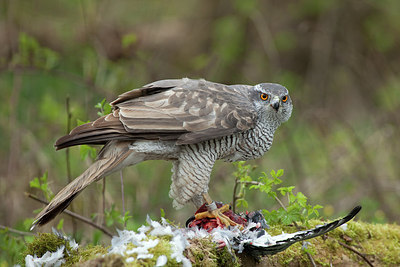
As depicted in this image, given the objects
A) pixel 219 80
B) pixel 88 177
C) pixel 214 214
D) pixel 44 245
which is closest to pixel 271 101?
pixel 214 214

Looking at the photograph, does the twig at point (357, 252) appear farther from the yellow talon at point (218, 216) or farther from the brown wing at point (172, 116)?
the brown wing at point (172, 116)

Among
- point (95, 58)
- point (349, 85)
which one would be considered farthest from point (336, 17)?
point (95, 58)

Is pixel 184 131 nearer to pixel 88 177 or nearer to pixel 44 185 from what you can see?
pixel 88 177

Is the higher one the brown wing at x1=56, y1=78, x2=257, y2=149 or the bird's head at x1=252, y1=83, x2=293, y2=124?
the bird's head at x1=252, y1=83, x2=293, y2=124

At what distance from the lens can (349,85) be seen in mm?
11953

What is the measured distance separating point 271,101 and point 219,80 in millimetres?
6665

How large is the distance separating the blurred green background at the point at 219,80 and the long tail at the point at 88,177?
49.7 inches

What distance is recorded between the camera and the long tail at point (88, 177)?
3207 mm

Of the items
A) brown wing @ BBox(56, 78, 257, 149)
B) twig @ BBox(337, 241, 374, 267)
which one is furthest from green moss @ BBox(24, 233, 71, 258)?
twig @ BBox(337, 241, 374, 267)

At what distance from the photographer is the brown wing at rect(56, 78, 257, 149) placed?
347 cm

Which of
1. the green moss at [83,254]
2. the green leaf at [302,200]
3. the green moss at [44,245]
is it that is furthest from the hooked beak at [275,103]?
the green moss at [44,245]

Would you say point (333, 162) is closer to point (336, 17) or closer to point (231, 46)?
point (231, 46)

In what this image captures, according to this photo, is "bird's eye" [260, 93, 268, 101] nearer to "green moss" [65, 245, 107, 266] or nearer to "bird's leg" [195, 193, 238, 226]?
"bird's leg" [195, 193, 238, 226]

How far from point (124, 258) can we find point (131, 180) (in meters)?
4.36
